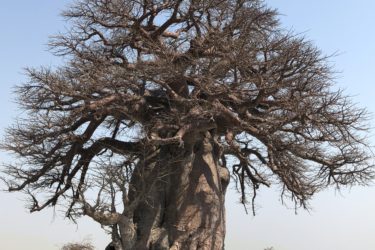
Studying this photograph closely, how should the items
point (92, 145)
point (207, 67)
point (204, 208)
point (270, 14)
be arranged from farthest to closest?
point (270, 14), point (92, 145), point (204, 208), point (207, 67)

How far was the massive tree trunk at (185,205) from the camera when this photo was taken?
882 centimetres

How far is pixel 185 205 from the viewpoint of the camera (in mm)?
9070

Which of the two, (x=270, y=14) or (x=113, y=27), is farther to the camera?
(x=270, y=14)

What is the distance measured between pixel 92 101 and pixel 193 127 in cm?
166

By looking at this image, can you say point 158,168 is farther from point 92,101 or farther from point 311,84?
point 311,84

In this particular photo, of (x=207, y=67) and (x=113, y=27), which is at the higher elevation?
(x=113, y=27)

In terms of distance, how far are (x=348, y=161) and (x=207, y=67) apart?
3505 mm

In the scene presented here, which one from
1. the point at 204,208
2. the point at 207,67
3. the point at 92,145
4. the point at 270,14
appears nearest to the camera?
the point at 207,67

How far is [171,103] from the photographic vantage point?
9.01m

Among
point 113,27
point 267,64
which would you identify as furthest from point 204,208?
point 113,27

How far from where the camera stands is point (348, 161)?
1010 centimetres

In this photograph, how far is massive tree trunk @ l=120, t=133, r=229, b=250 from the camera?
28.9 ft

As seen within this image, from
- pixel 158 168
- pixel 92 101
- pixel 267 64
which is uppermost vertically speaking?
pixel 267 64

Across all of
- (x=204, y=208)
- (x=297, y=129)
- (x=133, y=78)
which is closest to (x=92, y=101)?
(x=133, y=78)
